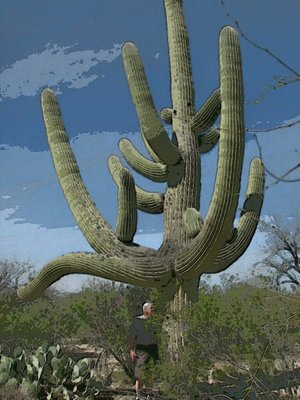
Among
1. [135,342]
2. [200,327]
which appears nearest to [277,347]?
[200,327]

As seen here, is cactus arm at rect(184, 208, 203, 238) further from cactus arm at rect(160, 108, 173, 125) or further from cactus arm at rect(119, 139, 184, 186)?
cactus arm at rect(160, 108, 173, 125)

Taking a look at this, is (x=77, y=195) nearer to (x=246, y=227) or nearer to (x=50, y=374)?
(x=246, y=227)

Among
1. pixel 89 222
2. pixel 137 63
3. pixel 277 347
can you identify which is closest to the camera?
pixel 277 347

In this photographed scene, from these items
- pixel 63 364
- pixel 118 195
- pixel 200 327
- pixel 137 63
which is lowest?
pixel 63 364

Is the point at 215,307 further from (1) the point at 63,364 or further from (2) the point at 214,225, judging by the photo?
(1) the point at 63,364

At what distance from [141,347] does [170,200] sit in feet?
8.40

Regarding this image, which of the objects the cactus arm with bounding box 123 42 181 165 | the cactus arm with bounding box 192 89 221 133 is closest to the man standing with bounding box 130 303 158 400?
the cactus arm with bounding box 123 42 181 165

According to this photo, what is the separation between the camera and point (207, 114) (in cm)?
936

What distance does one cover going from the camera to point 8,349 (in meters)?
12.5

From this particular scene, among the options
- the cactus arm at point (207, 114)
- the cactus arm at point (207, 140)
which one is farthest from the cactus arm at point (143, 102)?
the cactus arm at point (207, 140)

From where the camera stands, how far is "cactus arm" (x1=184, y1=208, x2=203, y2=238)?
866 centimetres

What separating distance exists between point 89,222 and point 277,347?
3.90 metres

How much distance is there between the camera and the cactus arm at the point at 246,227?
9.16 metres

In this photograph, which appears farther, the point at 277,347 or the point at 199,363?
the point at 199,363
